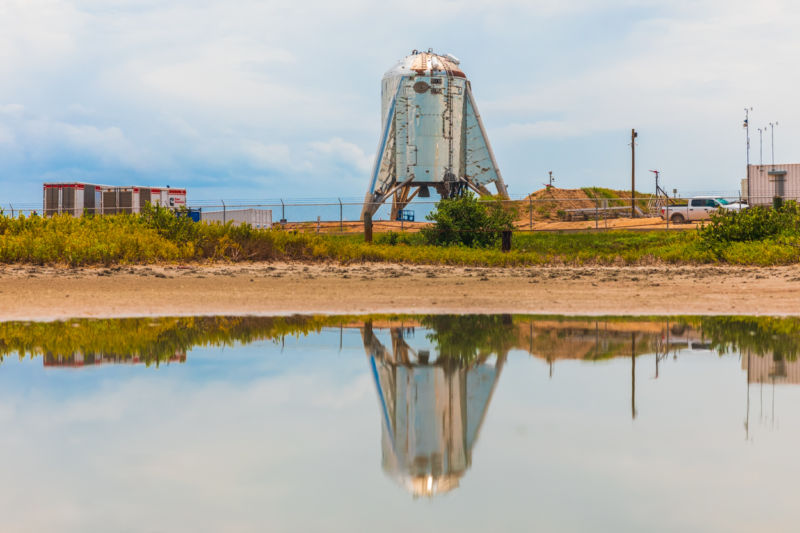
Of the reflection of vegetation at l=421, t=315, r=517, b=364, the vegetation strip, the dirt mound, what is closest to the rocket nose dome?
the dirt mound

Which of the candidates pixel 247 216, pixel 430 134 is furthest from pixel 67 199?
pixel 430 134

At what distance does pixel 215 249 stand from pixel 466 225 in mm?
10881

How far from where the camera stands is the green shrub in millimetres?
30000

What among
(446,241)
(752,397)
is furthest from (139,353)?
(446,241)

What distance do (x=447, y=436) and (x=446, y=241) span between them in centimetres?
2466

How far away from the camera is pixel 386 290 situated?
56.5 feet

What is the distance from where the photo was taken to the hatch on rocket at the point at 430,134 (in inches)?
1770

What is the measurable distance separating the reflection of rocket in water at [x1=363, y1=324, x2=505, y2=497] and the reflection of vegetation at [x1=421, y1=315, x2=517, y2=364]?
27 cm

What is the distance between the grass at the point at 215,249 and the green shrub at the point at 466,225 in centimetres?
411

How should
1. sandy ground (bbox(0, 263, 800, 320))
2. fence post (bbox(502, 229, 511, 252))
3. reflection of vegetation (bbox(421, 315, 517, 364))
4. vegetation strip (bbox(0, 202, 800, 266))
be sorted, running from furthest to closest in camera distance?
fence post (bbox(502, 229, 511, 252))
vegetation strip (bbox(0, 202, 800, 266))
sandy ground (bbox(0, 263, 800, 320))
reflection of vegetation (bbox(421, 315, 517, 364))

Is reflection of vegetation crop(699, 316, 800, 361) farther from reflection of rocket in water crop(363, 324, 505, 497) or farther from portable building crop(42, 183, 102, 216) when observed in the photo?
portable building crop(42, 183, 102, 216)

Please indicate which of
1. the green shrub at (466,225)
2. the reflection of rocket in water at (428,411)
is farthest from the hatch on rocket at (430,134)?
the reflection of rocket in water at (428,411)

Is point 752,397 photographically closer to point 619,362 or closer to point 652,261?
point 619,362

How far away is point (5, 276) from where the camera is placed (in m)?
18.6
